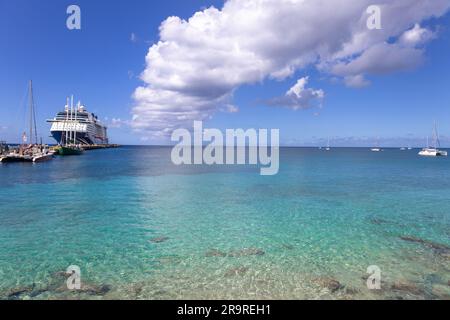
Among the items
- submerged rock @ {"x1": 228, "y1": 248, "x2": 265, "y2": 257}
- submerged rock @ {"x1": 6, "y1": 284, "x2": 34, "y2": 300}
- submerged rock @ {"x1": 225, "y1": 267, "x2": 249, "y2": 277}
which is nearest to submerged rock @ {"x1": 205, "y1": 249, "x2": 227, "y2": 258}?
submerged rock @ {"x1": 228, "y1": 248, "x2": 265, "y2": 257}

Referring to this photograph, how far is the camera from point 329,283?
9.43 metres

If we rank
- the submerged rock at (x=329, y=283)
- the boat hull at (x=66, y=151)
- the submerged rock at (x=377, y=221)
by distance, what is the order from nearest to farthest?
the submerged rock at (x=329, y=283), the submerged rock at (x=377, y=221), the boat hull at (x=66, y=151)

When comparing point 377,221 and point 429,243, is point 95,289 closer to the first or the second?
point 429,243

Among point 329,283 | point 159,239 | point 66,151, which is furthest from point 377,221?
point 66,151

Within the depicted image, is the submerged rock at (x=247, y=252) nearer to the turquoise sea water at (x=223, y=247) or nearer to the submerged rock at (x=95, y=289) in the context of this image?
the turquoise sea water at (x=223, y=247)

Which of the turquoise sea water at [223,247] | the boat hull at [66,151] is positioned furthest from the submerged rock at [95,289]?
the boat hull at [66,151]

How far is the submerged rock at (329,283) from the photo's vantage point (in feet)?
29.9

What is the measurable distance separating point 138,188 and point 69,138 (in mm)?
125348

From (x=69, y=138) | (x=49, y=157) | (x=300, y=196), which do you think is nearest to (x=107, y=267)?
(x=300, y=196)

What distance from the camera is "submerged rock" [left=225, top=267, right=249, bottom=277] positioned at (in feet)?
33.2

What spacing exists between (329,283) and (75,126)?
496 feet

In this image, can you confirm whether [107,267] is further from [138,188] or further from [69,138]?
[69,138]

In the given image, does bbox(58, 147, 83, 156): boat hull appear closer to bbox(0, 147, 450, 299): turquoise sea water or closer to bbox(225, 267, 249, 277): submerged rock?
bbox(0, 147, 450, 299): turquoise sea water

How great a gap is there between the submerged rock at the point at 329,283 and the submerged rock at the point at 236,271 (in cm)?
271
